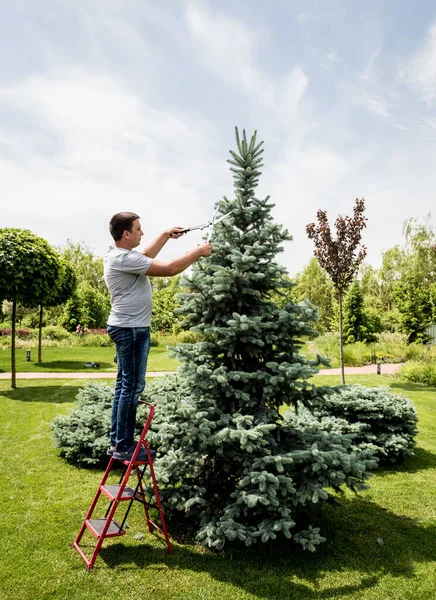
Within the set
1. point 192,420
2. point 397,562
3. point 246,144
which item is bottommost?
point 397,562

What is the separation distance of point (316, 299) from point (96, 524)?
35.0 meters

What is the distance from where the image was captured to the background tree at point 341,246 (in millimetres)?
10680

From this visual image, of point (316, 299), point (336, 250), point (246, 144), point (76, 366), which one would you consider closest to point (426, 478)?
point (246, 144)

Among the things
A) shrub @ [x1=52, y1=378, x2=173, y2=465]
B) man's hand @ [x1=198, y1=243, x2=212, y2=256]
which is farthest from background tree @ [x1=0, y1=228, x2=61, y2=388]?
man's hand @ [x1=198, y1=243, x2=212, y2=256]

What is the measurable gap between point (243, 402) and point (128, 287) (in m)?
1.42

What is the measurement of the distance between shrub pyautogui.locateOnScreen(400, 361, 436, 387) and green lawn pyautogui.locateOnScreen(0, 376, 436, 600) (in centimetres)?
832

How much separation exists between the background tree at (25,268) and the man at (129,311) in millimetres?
8012

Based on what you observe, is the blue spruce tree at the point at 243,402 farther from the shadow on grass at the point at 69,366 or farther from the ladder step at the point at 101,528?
the shadow on grass at the point at 69,366

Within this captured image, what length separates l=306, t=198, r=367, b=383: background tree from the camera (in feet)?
35.0

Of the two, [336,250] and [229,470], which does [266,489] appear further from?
[336,250]

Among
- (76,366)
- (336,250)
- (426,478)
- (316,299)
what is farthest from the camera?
(316,299)

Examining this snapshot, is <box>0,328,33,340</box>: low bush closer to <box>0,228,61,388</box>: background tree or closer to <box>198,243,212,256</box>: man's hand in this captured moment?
<box>0,228,61,388</box>: background tree

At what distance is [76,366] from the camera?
16.6 metres

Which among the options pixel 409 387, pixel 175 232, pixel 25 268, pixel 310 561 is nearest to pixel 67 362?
pixel 25 268
